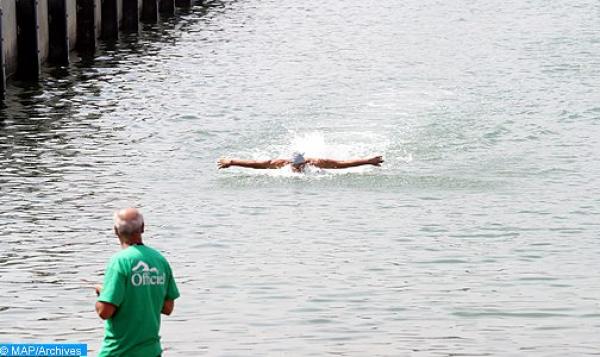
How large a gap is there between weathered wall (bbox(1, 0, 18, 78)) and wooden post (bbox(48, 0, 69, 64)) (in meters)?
3.63

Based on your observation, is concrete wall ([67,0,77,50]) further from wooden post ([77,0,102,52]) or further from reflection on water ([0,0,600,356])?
reflection on water ([0,0,600,356])

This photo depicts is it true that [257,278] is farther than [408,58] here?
No

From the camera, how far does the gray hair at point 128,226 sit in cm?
1451

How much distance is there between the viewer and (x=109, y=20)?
61656 millimetres

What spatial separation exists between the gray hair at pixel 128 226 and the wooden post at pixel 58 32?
1509 inches

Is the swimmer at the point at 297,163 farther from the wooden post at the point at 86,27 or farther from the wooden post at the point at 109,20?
the wooden post at the point at 109,20

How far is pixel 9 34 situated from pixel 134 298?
3341 cm

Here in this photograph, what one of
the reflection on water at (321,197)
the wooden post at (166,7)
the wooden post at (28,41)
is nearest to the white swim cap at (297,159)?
the reflection on water at (321,197)

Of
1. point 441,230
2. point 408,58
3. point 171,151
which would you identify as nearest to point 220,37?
point 408,58

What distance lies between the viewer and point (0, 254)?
92.5 feet

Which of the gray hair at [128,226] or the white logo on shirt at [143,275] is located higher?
the gray hair at [128,226]

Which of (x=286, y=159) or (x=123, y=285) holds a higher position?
(x=123, y=285)

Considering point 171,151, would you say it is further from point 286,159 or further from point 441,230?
point 441,230

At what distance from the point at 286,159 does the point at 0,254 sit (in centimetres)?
840
